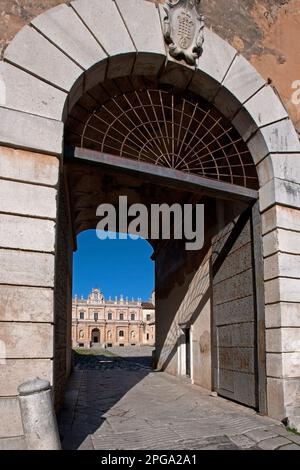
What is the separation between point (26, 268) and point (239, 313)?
3.72 meters

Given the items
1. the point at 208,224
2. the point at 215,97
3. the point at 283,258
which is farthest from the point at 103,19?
the point at 208,224

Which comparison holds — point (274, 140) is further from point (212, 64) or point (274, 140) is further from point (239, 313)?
point (239, 313)

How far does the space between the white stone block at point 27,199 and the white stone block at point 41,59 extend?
1277 millimetres

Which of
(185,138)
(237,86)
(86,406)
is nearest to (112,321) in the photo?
(86,406)

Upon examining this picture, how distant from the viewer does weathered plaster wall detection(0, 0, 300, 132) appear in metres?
5.78

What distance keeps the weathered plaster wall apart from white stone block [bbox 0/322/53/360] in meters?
4.81

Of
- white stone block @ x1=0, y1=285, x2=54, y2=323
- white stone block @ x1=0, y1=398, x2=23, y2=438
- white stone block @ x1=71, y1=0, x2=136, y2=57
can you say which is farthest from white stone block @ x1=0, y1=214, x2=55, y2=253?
white stone block @ x1=71, y1=0, x2=136, y2=57

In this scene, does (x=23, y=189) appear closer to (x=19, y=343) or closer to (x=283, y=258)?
(x=19, y=343)

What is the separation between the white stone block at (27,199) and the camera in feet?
12.2

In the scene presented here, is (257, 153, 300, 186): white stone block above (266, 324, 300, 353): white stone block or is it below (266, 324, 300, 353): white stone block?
above

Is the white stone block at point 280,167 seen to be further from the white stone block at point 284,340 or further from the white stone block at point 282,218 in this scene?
the white stone block at point 284,340

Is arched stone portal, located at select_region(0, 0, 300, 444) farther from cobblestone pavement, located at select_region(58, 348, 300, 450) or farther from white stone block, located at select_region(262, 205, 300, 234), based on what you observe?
cobblestone pavement, located at select_region(58, 348, 300, 450)

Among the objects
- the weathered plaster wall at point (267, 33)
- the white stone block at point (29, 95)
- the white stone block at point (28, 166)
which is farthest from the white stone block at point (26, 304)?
the weathered plaster wall at point (267, 33)

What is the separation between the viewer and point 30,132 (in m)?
3.92
